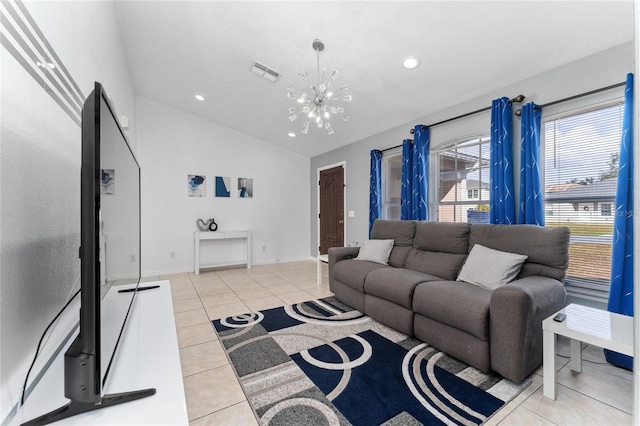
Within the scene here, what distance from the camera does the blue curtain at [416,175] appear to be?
3461mm

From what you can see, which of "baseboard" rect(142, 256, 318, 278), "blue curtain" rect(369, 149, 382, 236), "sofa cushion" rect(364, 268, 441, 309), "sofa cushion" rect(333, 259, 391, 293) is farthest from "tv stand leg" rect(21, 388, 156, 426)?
"baseboard" rect(142, 256, 318, 278)

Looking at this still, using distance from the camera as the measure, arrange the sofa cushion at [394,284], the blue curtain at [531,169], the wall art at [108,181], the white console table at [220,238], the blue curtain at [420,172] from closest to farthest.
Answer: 1. the wall art at [108,181]
2. the sofa cushion at [394,284]
3. the blue curtain at [531,169]
4. the blue curtain at [420,172]
5. the white console table at [220,238]

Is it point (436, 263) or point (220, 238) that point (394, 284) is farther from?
point (220, 238)

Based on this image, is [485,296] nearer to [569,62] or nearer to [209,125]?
[569,62]

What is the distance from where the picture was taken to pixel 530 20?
6.43 feet

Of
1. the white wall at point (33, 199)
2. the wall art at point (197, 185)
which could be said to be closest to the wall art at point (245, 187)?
the wall art at point (197, 185)

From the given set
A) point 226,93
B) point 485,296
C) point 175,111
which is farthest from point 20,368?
point 175,111

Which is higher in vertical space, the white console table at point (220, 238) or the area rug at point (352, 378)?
the white console table at point (220, 238)

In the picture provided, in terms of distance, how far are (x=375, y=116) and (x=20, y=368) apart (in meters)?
3.97

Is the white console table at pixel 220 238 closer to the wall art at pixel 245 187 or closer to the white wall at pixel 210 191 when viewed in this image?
the white wall at pixel 210 191

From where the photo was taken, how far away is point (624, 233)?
1930 millimetres

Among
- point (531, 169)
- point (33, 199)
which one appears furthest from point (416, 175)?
point (33, 199)

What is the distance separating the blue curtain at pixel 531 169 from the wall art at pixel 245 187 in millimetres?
4537

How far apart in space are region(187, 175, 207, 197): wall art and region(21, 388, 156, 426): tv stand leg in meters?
4.60
